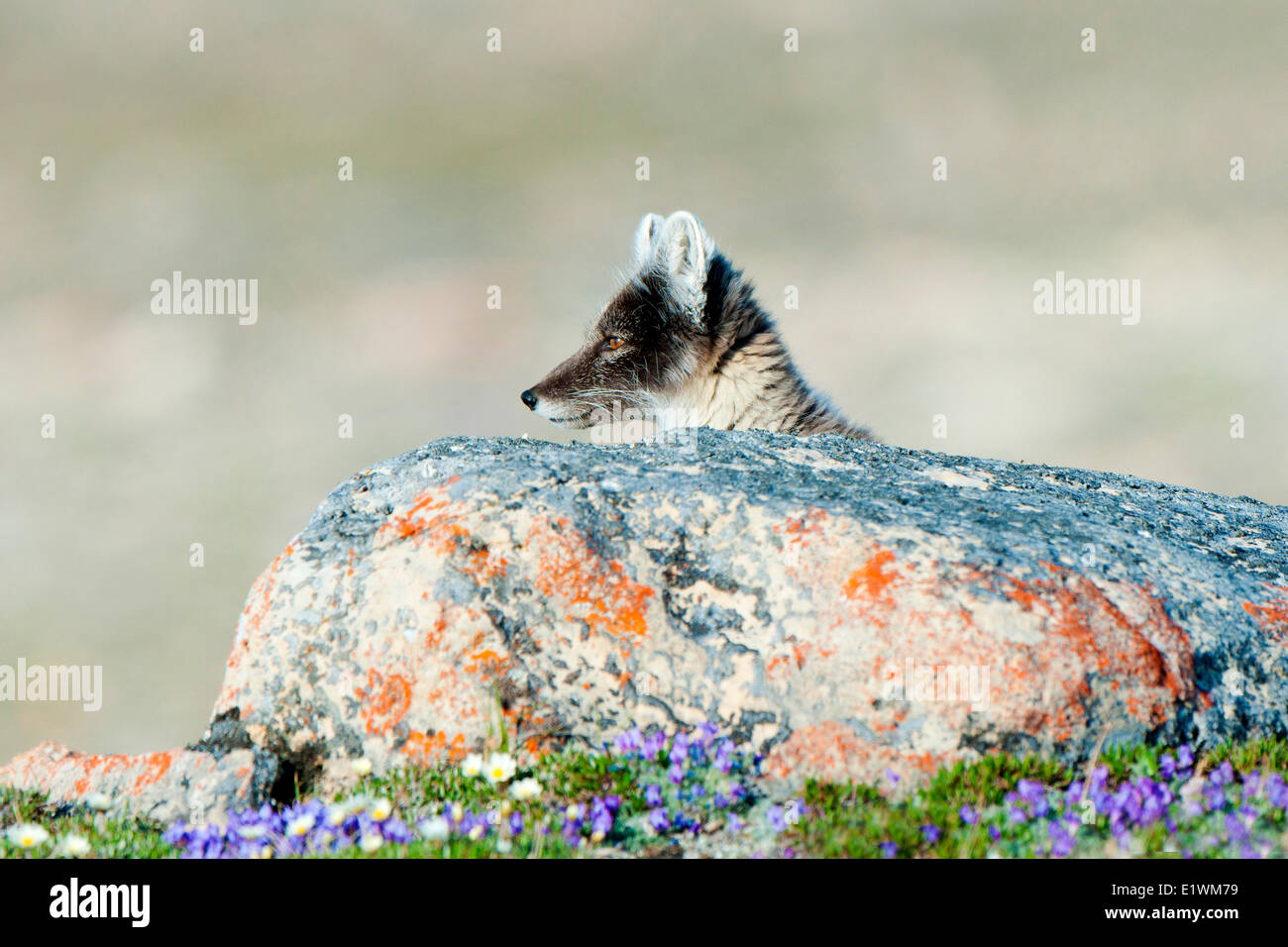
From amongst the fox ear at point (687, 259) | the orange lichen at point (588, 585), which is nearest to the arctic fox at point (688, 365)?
the fox ear at point (687, 259)

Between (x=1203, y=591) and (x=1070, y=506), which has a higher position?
(x=1070, y=506)

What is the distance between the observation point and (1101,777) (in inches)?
179

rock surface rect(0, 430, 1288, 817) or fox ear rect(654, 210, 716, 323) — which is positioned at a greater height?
fox ear rect(654, 210, 716, 323)

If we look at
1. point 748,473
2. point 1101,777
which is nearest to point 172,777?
point 748,473

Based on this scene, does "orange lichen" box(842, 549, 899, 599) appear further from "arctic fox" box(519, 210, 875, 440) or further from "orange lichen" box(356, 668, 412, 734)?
"arctic fox" box(519, 210, 875, 440)

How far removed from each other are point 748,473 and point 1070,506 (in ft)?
7.12

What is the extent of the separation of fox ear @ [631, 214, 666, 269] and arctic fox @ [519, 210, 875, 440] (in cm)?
42

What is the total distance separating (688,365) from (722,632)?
534 cm

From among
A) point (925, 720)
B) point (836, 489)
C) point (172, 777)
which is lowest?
point (172, 777)

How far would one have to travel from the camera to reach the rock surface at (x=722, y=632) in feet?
15.7

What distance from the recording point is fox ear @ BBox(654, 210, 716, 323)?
32.8 feet

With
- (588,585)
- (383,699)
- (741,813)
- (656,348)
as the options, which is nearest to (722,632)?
(588,585)

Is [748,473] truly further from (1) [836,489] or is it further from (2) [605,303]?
(2) [605,303]

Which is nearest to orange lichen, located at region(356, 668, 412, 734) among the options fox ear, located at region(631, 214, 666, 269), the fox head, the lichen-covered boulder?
the lichen-covered boulder
